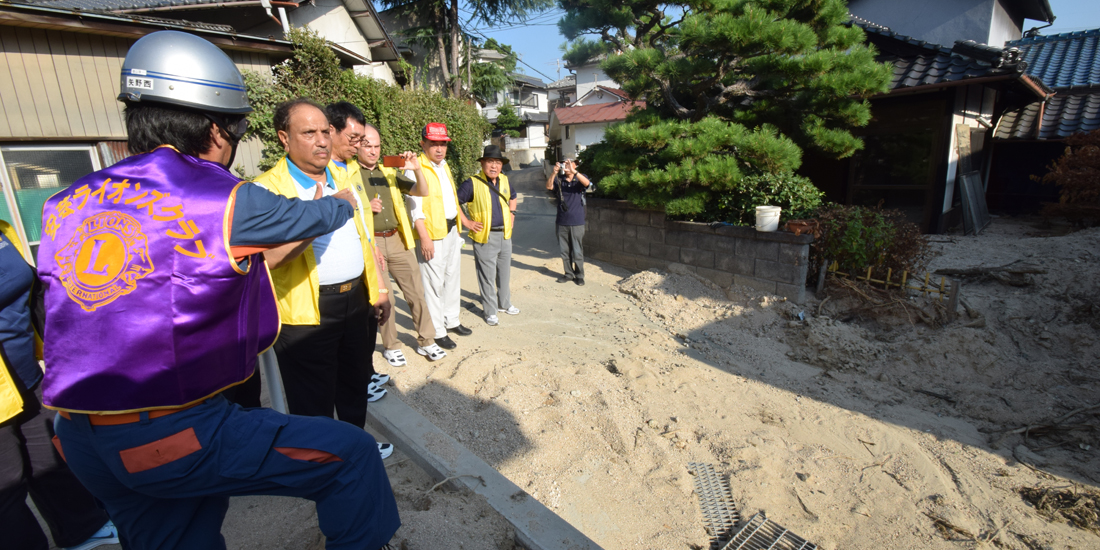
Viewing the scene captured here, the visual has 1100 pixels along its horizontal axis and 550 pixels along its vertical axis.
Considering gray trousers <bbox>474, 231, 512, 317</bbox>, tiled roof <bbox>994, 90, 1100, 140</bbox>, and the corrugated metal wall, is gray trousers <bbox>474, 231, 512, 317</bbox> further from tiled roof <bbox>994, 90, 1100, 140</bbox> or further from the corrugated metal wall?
tiled roof <bbox>994, 90, 1100, 140</bbox>

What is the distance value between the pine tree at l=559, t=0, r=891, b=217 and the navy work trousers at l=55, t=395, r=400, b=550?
498 centimetres

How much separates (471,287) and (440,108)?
297 inches

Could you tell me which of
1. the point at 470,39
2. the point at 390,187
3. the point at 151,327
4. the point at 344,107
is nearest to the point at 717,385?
the point at 390,187

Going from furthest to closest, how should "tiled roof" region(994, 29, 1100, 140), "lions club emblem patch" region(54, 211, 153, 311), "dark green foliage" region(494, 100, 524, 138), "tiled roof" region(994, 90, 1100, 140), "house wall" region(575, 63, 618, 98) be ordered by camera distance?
1. "house wall" region(575, 63, 618, 98)
2. "dark green foliage" region(494, 100, 524, 138)
3. "tiled roof" region(994, 29, 1100, 140)
4. "tiled roof" region(994, 90, 1100, 140)
5. "lions club emblem patch" region(54, 211, 153, 311)

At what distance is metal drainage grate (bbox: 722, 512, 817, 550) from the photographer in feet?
7.61

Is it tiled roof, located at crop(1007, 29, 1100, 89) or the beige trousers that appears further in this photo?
tiled roof, located at crop(1007, 29, 1100, 89)

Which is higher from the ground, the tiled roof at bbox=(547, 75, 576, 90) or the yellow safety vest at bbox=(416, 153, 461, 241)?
the tiled roof at bbox=(547, 75, 576, 90)

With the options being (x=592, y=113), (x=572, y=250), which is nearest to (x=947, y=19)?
(x=572, y=250)

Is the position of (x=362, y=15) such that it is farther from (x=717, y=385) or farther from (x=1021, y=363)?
(x=1021, y=363)

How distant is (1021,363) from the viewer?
13.1 ft

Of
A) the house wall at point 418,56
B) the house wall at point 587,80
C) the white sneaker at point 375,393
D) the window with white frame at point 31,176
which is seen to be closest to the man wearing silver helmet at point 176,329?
the white sneaker at point 375,393

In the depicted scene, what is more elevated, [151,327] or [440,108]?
[440,108]

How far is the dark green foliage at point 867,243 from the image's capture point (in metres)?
4.97

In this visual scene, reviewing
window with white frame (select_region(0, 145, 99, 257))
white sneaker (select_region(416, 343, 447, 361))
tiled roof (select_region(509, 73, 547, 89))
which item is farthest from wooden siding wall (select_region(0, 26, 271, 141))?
tiled roof (select_region(509, 73, 547, 89))
